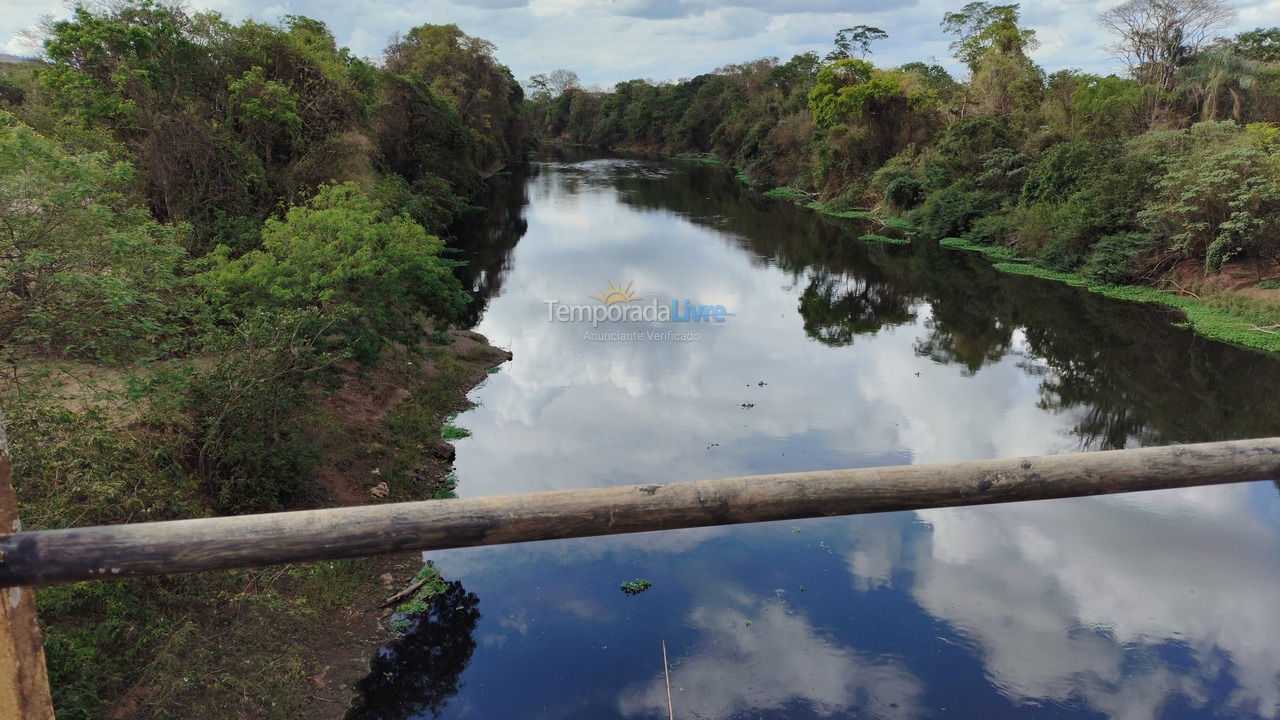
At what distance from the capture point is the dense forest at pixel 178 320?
458 centimetres

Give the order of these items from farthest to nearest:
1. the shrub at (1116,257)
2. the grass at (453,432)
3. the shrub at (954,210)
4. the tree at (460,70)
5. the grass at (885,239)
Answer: the tree at (460,70) < the grass at (885,239) < the shrub at (954,210) < the shrub at (1116,257) < the grass at (453,432)

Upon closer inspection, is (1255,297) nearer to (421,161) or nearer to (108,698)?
(108,698)

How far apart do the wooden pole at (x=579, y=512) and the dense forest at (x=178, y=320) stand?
11.3 feet

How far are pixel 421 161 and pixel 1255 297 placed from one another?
22476mm

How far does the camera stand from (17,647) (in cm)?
145

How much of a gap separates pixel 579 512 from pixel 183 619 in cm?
445

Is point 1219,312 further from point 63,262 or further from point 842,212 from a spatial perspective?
point 63,262

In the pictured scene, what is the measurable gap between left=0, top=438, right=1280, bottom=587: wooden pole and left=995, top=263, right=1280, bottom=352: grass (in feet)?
47.8

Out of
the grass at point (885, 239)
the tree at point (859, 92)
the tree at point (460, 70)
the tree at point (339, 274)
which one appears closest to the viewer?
the tree at point (339, 274)

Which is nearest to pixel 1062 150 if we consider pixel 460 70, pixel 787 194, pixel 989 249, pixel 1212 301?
pixel 989 249

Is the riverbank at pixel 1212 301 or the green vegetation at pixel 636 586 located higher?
the riverbank at pixel 1212 301

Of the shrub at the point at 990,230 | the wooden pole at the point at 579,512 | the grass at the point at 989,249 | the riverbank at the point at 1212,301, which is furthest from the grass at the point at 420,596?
the shrub at the point at 990,230

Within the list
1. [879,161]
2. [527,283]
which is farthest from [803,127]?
[527,283]

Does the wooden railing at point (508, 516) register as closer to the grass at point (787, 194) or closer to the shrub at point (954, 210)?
the shrub at point (954, 210)
